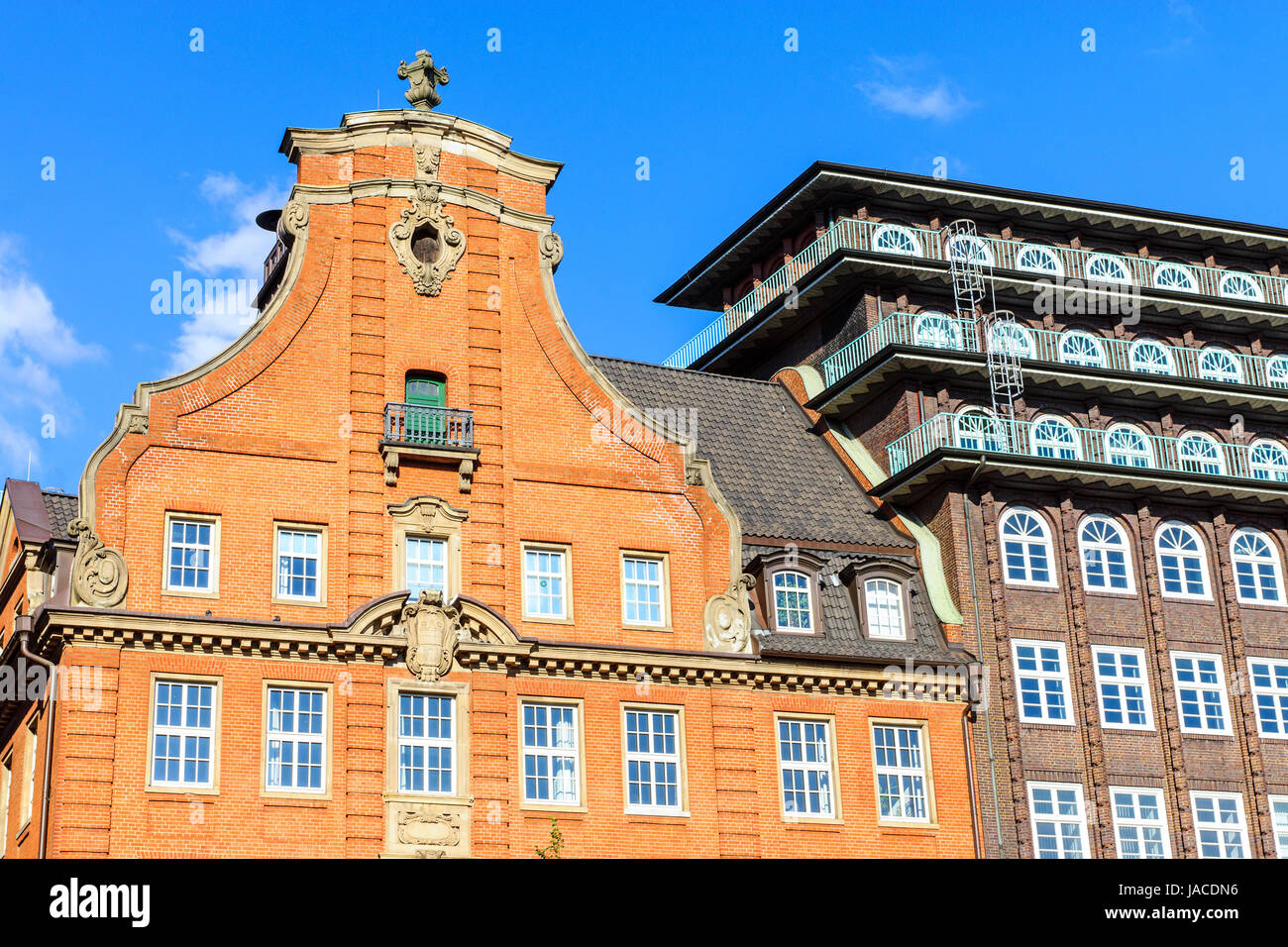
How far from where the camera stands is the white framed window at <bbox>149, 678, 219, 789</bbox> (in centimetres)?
3291

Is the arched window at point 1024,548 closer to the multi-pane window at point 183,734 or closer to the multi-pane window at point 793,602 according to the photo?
the multi-pane window at point 793,602

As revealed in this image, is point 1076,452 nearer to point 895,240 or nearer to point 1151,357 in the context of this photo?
point 1151,357

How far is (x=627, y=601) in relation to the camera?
37.6 meters

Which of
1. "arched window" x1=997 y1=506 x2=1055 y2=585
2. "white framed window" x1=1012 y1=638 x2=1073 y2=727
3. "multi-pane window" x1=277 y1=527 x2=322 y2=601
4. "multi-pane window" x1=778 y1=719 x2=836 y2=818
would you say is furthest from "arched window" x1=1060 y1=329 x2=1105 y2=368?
"multi-pane window" x1=277 y1=527 x2=322 y2=601

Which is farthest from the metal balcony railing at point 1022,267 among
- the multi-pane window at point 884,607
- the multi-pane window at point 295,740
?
the multi-pane window at point 295,740

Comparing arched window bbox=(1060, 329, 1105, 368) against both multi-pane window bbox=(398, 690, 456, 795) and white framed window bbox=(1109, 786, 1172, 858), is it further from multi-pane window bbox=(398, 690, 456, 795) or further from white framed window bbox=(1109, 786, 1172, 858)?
multi-pane window bbox=(398, 690, 456, 795)

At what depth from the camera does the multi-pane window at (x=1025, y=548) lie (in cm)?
4172

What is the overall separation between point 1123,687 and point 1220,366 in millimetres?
11412

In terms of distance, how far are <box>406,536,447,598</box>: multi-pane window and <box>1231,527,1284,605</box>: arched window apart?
19748mm

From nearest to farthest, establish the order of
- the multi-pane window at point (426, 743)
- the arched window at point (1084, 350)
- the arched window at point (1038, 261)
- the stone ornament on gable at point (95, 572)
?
the stone ornament on gable at point (95, 572) → the multi-pane window at point (426, 743) → the arched window at point (1084, 350) → the arched window at point (1038, 261)

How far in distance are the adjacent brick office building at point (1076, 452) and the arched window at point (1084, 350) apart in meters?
0.08

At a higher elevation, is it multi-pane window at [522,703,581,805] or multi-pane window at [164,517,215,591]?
multi-pane window at [164,517,215,591]

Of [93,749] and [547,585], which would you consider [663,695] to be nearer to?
[547,585]

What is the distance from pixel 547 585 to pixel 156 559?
311 inches
